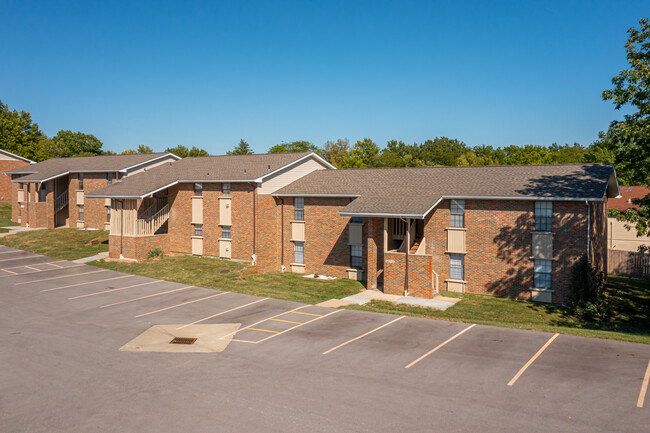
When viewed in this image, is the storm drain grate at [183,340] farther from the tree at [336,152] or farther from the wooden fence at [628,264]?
the tree at [336,152]

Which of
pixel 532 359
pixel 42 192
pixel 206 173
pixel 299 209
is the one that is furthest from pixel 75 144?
pixel 532 359

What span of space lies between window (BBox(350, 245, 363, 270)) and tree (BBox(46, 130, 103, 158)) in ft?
303

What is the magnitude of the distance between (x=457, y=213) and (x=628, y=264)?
50.5 ft

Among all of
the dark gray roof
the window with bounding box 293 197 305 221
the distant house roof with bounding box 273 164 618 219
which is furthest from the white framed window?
the dark gray roof

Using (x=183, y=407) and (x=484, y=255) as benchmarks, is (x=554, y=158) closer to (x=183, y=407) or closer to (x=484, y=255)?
(x=484, y=255)

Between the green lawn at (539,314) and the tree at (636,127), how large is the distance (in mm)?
3987

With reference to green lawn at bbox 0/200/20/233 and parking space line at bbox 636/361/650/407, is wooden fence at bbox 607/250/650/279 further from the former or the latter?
green lawn at bbox 0/200/20/233

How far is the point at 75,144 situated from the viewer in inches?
4067

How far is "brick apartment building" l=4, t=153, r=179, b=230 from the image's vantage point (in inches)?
1686

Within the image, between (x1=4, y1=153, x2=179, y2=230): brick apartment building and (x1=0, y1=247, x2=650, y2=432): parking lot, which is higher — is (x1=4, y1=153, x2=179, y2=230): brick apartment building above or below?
above

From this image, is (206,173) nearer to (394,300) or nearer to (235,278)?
(235,278)

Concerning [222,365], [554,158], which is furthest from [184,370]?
[554,158]

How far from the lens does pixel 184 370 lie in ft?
42.7

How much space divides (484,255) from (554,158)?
89.8 m
